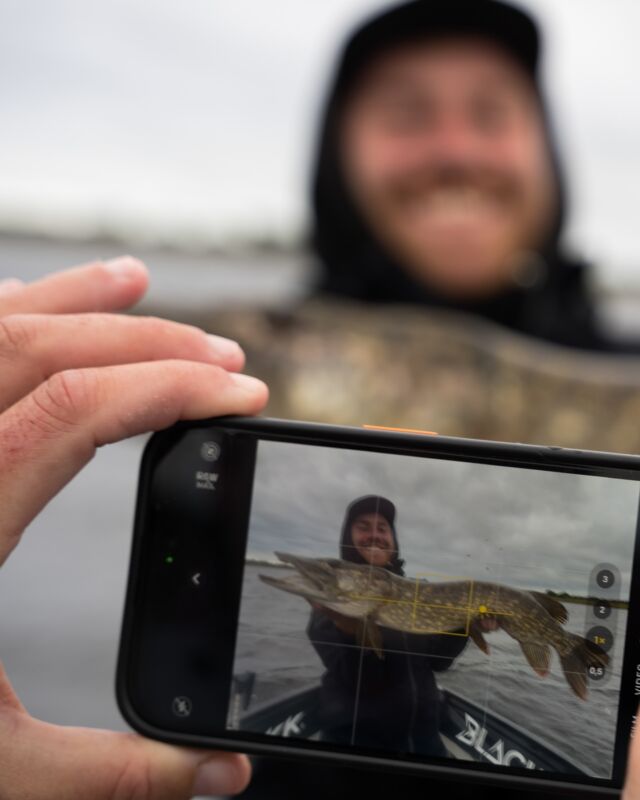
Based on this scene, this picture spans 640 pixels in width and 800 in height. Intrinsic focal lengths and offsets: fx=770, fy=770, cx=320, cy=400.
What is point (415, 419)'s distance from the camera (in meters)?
1.85

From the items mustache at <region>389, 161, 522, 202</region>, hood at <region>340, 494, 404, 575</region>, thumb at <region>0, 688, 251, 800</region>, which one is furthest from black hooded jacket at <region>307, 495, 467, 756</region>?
mustache at <region>389, 161, 522, 202</region>

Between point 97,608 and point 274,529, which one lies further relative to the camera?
point 97,608

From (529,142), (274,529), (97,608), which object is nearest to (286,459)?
(274,529)

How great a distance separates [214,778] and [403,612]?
0.16m

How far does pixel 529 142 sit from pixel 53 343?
5.02 ft

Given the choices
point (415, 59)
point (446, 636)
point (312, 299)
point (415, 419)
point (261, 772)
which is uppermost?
point (415, 59)

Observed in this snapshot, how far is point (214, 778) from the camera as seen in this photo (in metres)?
0.48

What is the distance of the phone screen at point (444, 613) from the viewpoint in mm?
468

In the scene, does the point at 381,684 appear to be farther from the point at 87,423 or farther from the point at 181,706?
the point at 87,423

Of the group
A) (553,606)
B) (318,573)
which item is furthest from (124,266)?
(553,606)

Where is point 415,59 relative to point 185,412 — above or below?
above

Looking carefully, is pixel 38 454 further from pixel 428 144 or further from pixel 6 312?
pixel 428 144

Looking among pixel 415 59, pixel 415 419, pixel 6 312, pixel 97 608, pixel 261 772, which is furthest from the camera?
pixel 415 419

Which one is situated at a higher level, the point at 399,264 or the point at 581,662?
the point at 399,264
